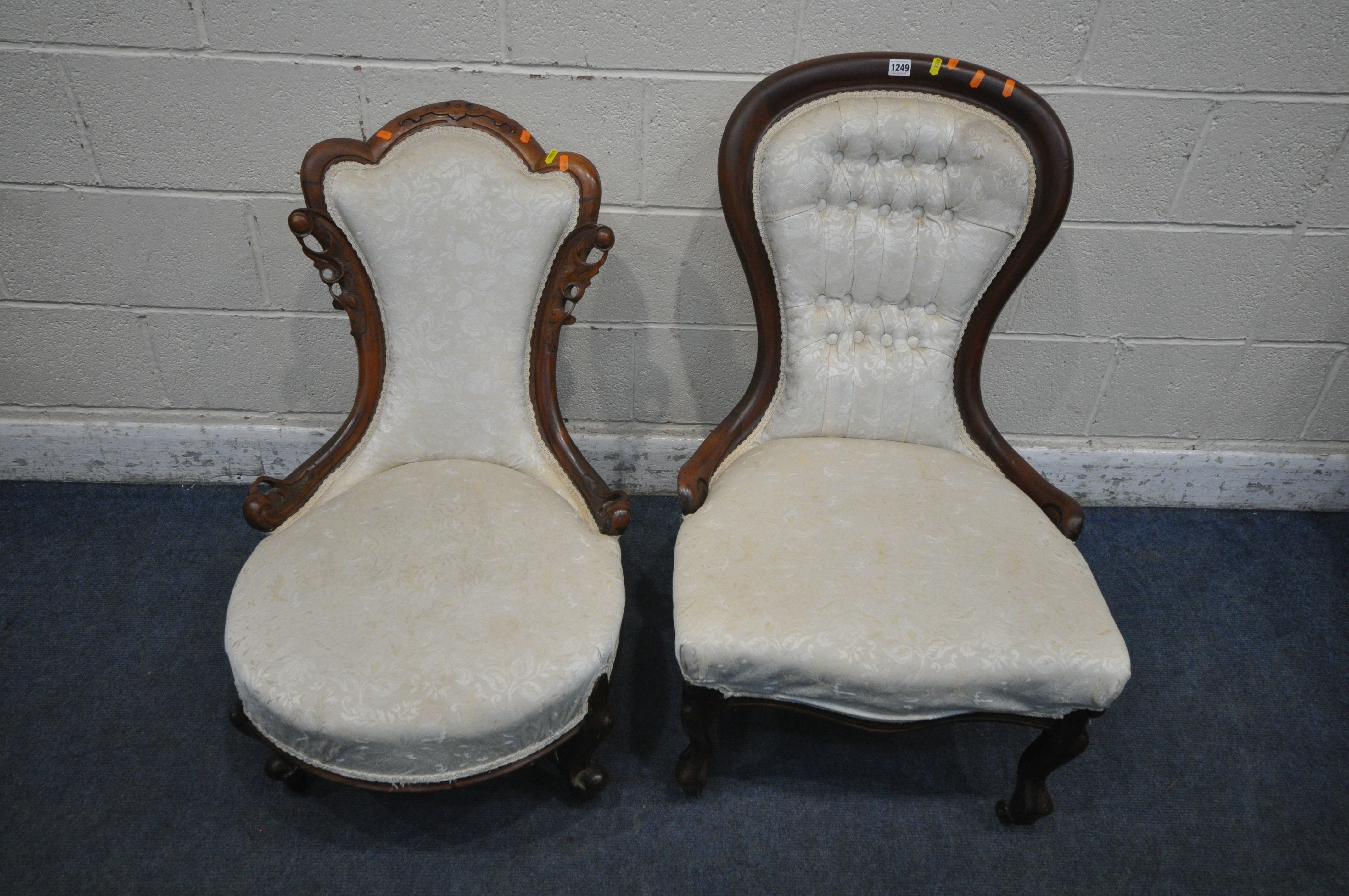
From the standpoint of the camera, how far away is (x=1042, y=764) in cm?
130

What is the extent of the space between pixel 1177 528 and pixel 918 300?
1.07 meters

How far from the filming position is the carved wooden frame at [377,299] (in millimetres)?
1291

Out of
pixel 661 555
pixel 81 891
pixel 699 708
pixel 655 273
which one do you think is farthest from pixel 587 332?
pixel 81 891

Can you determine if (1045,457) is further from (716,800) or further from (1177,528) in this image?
(716,800)

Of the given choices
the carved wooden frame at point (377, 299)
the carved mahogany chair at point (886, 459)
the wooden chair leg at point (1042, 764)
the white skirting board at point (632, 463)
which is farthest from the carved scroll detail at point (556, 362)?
the wooden chair leg at point (1042, 764)

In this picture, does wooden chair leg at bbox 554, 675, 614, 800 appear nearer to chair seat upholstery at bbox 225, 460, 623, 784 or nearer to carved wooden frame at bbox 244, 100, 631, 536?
chair seat upholstery at bbox 225, 460, 623, 784

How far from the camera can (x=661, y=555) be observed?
6.10 feet

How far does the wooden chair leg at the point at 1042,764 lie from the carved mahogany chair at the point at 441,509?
0.65m

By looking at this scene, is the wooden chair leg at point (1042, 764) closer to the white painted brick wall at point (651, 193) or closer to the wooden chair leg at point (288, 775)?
the white painted brick wall at point (651, 193)

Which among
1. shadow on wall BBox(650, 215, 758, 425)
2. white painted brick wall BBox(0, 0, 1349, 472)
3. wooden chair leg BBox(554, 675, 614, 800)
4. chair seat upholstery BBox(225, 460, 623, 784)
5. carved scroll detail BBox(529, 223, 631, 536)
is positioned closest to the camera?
chair seat upholstery BBox(225, 460, 623, 784)

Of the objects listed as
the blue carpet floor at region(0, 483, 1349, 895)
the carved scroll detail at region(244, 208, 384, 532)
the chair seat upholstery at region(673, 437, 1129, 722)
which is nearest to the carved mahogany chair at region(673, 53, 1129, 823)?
the chair seat upholstery at region(673, 437, 1129, 722)

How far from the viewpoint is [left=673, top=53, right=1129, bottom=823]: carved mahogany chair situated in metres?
1.15

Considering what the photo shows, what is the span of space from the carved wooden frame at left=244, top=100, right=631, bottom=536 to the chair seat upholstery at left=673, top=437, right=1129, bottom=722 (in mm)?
211

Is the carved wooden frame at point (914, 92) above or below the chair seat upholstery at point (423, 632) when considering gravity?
above
